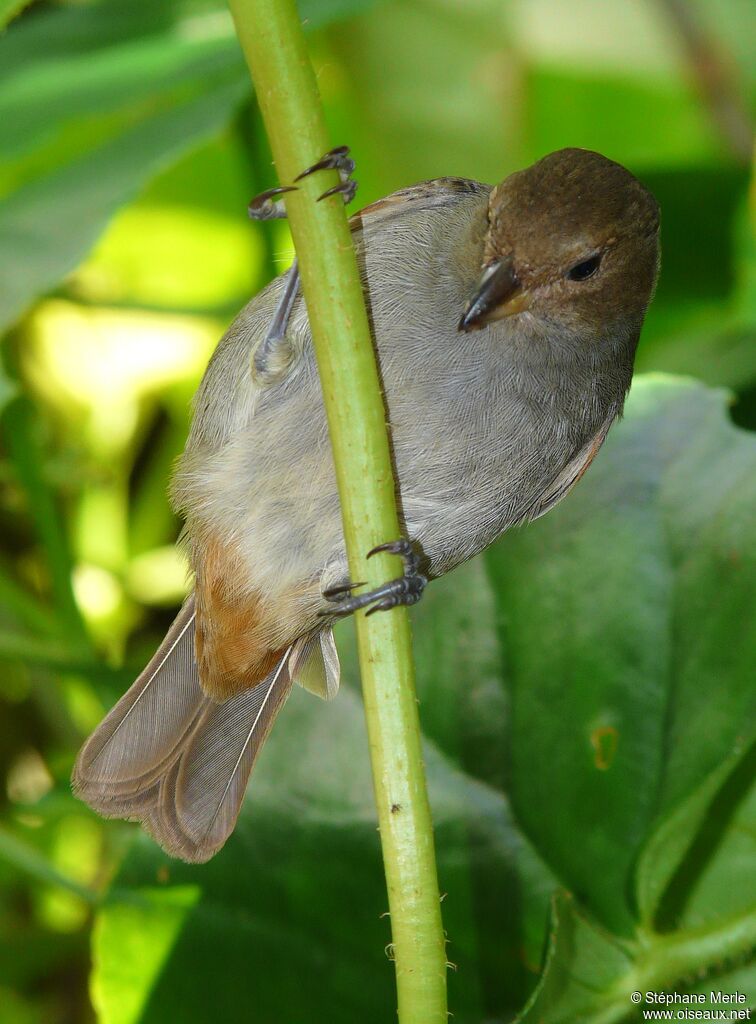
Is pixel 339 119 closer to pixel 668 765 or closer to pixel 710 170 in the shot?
pixel 710 170

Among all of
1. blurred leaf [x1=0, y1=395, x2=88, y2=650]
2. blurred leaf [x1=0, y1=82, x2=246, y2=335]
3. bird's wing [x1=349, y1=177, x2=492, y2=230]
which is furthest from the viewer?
blurred leaf [x1=0, y1=395, x2=88, y2=650]

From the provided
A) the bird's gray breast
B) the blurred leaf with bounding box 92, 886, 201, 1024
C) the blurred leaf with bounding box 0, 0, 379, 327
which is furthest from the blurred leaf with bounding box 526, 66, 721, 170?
the blurred leaf with bounding box 92, 886, 201, 1024

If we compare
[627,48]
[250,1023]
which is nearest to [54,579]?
[250,1023]

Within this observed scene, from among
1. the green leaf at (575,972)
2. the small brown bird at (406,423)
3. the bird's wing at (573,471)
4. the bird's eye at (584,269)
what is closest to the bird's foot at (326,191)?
the small brown bird at (406,423)

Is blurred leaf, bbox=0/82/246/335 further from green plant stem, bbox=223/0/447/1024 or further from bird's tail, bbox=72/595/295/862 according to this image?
green plant stem, bbox=223/0/447/1024

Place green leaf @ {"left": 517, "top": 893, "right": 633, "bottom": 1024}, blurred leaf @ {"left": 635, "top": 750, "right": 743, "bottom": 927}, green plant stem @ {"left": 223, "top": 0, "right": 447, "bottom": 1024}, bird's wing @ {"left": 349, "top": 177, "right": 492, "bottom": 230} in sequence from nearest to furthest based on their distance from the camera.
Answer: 1. green plant stem @ {"left": 223, "top": 0, "right": 447, "bottom": 1024}
2. green leaf @ {"left": 517, "top": 893, "right": 633, "bottom": 1024}
3. blurred leaf @ {"left": 635, "top": 750, "right": 743, "bottom": 927}
4. bird's wing @ {"left": 349, "top": 177, "right": 492, "bottom": 230}

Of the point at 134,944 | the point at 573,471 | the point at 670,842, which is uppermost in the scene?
the point at 573,471

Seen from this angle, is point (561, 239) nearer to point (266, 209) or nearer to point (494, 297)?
point (494, 297)

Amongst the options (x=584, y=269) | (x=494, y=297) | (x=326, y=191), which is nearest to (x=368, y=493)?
(x=326, y=191)
